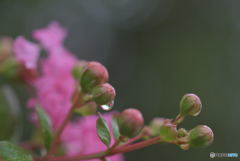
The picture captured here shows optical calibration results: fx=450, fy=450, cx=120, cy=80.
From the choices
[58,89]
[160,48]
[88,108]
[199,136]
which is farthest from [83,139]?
[160,48]

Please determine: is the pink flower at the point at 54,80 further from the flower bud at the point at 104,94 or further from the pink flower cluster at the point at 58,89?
the flower bud at the point at 104,94

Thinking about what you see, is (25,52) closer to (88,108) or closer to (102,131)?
(88,108)

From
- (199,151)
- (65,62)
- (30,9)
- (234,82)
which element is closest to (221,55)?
(234,82)

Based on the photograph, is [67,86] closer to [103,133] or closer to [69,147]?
[69,147]

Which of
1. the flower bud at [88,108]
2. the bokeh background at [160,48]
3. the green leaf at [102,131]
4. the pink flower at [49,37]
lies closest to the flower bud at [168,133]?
the green leaf at [102,131]

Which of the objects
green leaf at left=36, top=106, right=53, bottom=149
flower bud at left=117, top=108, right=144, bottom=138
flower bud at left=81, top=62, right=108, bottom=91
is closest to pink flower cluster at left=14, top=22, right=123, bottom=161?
green leaf at left=36, top=106, right=53, bottom=149

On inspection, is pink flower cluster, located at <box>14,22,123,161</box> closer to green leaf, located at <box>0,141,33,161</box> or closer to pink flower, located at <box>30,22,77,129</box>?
pink flower, located at <box>30,22,77,129</box>
